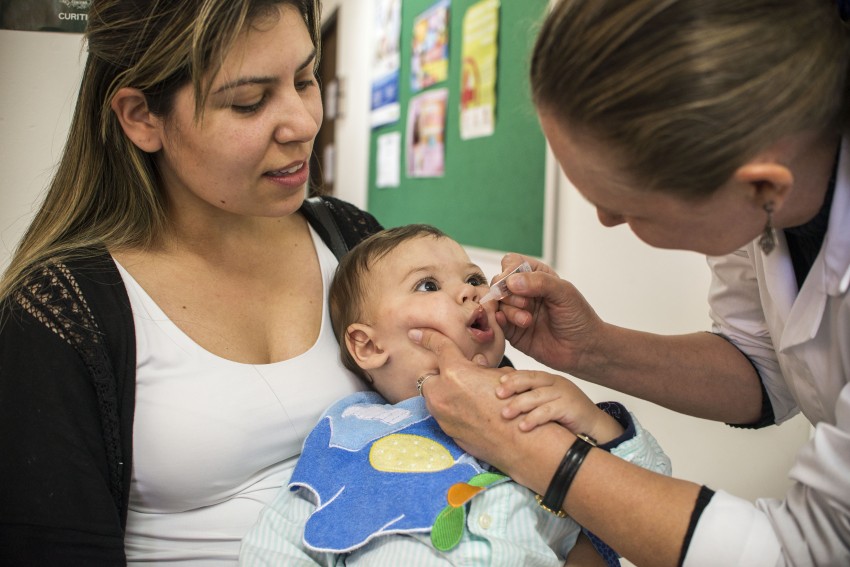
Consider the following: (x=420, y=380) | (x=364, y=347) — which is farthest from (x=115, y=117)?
(x=420, y=380)

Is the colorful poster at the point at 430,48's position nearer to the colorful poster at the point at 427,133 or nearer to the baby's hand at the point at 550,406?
the colorful poster at the point at 427,133

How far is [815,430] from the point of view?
0.89 meters

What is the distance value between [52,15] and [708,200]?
4.44 ft

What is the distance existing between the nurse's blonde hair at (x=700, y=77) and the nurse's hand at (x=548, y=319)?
1.60 ft

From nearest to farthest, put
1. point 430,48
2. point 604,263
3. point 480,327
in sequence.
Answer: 1. point 480,327
2. point 604,263
3. point 430,48

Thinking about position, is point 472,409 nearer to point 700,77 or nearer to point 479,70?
point 700,77

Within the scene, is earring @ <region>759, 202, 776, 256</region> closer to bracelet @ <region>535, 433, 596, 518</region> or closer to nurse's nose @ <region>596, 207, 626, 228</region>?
nurse's nose @ <region>596, 207, 626, 228</region>

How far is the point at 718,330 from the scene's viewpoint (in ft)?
4.66

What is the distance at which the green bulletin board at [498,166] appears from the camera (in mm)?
2318

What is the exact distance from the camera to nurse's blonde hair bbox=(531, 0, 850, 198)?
751 millimetres

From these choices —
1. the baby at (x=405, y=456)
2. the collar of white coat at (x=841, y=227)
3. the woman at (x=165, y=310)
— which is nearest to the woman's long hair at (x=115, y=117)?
the woman at (x=165, y=310)

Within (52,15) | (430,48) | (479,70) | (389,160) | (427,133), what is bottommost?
(389,160)

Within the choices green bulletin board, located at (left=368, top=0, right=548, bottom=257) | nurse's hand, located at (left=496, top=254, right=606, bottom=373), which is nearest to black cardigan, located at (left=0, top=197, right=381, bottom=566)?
nurse's hand, located at (left=496, top=254, right=606, bottom=373)

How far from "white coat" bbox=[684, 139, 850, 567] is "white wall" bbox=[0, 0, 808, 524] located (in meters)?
0.59
